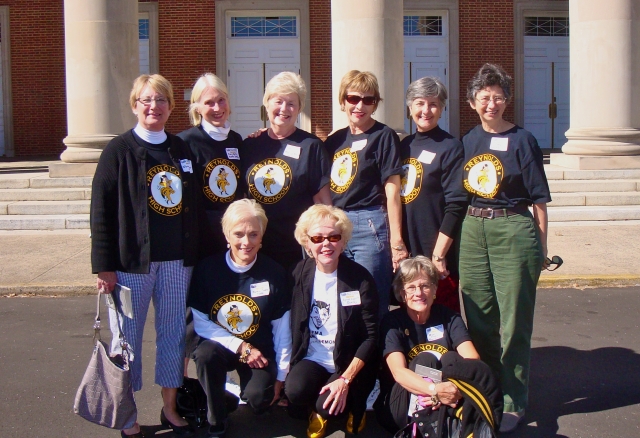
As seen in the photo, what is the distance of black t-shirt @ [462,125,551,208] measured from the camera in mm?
3857

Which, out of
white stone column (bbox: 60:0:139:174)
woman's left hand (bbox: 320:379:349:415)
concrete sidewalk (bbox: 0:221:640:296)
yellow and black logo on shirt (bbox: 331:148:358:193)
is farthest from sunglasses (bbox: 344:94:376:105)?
white stone column (bbox: 60:0:139:174)

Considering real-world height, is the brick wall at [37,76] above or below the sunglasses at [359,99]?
above

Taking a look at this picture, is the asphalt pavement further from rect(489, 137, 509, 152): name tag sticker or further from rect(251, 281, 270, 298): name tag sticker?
rect(489, 137, 509, 152): name tag sticker

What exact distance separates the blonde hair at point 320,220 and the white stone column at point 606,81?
Result: 29.1 ft

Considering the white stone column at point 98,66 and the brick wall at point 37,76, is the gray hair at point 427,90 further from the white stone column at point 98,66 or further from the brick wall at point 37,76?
the brick wall at point 37,76

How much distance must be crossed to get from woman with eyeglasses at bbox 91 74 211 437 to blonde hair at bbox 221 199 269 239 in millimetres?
165

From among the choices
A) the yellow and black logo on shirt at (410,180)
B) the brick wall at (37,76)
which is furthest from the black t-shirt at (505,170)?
the brick wall at (37,76)

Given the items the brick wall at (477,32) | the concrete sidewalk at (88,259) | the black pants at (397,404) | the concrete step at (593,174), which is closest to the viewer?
the black pants at (397,404)

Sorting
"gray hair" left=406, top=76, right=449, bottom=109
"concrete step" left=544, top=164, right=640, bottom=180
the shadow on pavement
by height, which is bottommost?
the shadow on pavement

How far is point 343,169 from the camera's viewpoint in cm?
426

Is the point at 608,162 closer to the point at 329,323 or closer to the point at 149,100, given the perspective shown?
the point at 329,323

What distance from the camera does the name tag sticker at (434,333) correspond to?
3.84m

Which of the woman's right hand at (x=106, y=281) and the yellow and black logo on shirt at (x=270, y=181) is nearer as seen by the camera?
the woman's right hand at (x=106, y=281)

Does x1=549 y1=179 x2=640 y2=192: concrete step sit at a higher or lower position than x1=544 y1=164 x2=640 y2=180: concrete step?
lower
